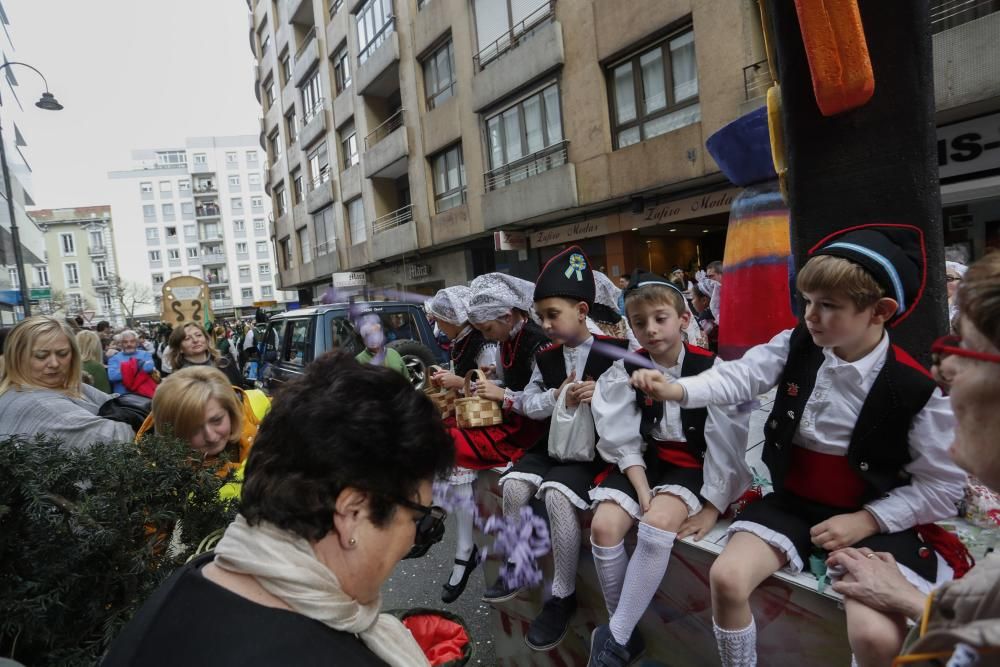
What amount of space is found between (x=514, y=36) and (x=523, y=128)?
2.28m

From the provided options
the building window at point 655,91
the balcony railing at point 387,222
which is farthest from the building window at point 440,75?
the building window at point 655,91

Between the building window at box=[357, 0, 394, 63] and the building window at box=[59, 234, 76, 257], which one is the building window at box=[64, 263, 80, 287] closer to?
the building window at box=[59, 234, 76, 257]

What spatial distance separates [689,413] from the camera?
2297mm

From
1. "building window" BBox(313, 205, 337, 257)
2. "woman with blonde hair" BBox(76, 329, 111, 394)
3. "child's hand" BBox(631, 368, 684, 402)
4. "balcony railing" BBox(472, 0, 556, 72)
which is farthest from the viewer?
"building window" BBox(313, 205, 337, 257)

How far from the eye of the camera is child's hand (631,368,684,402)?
6.26 ft

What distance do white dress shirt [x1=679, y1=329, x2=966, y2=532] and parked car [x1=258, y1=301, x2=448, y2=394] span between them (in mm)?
4404

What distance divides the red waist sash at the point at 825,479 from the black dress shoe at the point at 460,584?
2016 millimetres

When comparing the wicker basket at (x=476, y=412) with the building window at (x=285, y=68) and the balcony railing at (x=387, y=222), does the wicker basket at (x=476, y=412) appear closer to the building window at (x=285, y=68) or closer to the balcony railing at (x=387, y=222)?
the balcony railing at (x=387, y=222)

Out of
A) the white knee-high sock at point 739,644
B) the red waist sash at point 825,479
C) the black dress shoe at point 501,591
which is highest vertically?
the red waist sash at point 825,479

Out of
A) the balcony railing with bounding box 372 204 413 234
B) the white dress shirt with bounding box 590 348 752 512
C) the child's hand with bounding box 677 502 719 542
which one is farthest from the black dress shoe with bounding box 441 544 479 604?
the balcony railing with bounding box 372 204 413 234

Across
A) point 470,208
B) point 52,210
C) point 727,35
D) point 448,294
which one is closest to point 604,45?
point 727,35

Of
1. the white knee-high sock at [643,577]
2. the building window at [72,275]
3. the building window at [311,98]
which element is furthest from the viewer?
the building window at [72,275]

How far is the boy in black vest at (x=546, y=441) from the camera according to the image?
7.87 ft

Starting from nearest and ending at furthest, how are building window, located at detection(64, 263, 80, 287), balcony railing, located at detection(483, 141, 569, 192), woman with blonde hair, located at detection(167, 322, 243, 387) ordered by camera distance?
woman with blonde hair, located at detection(167, 322, 243, 387) → balcony railing, located at detection(483, 141, 569, 192) → building window, located at detection(64, 263, 80, 287)
